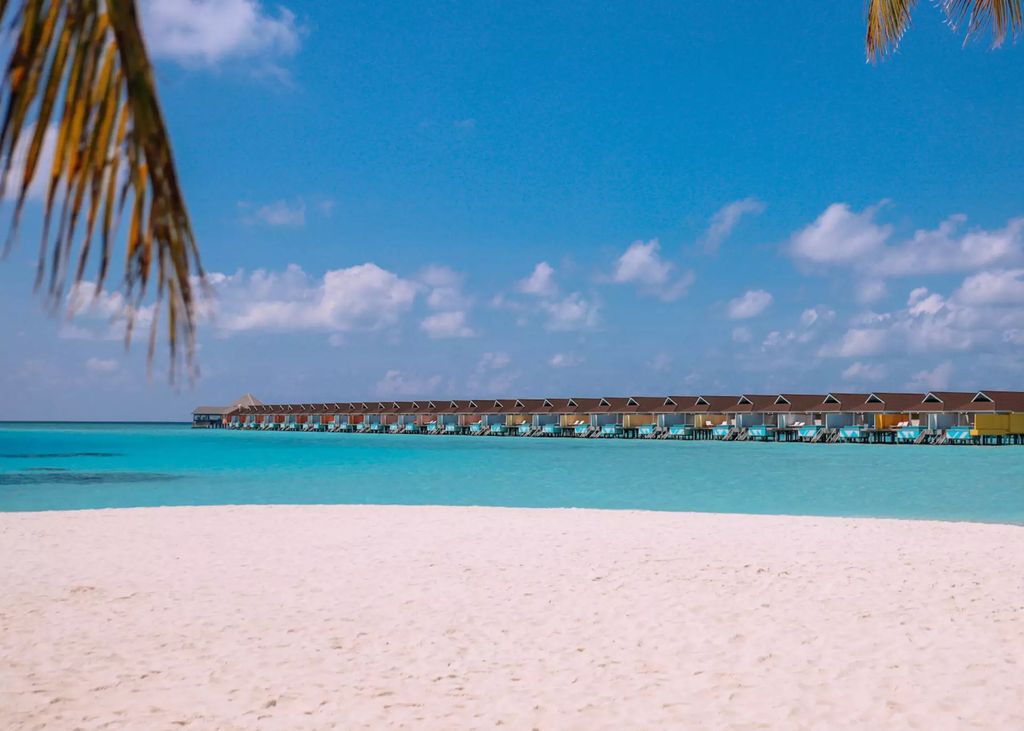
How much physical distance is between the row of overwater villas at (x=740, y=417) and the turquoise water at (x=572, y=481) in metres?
5.46

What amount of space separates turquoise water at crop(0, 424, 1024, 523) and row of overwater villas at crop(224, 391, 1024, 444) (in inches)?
215

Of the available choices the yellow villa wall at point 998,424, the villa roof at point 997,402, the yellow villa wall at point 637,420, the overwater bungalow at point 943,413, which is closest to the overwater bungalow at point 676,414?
the yellow villa wall at point 637,420

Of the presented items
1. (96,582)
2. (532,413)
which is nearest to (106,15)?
(96,582)

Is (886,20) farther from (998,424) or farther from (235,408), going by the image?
(235,408)

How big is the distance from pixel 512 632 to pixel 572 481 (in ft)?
69.8

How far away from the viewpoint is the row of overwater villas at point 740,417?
158 feet

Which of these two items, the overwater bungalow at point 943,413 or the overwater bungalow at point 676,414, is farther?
the overwater bungalow at point 676,414

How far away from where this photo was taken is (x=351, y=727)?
4.50 m

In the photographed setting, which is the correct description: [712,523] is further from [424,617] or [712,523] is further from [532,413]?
[532,413]

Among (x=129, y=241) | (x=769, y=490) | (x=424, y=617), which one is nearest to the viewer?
(x=129, y=241)

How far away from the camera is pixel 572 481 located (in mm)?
27484

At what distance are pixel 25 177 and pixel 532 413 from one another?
73559 millimetres

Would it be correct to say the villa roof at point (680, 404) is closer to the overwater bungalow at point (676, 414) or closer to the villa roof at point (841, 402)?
the overwater bungalow at point (676, 414)

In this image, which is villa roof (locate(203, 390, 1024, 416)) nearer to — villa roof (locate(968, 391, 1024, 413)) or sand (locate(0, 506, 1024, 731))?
villa roof (locate(968, 391, 1024, 413))
